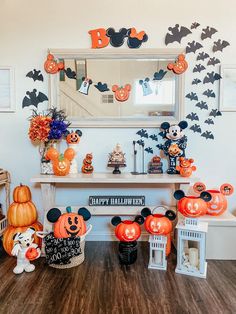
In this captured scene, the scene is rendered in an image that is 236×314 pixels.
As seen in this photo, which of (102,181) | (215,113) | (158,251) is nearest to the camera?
(158,251)

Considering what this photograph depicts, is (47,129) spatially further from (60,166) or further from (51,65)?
(51,65)

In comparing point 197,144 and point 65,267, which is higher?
point 197,144

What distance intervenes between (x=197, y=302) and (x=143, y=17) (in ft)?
7.63

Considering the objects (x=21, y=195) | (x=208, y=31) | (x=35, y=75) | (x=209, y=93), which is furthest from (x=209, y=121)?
(x=21, y=195)

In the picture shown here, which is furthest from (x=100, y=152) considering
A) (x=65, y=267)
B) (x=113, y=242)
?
(x=65, y=267)

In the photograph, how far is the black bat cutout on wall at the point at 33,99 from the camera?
2.52m

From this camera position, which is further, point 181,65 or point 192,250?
point 181,65

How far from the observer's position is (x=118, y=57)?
2492 millimetres

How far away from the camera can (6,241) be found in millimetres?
2230

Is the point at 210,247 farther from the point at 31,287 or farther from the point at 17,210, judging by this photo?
the point at 17,210

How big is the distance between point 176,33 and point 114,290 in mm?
2205

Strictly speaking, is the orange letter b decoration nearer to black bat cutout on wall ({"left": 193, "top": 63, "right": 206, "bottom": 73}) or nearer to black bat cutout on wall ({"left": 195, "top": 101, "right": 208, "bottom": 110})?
black bat cutout on wall ({"left": 193, "top": 63, "right": 206, "bottom": 73})

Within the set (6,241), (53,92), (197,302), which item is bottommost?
(197,302)

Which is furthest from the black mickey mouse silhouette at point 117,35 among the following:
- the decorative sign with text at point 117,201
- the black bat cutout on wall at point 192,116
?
the decorative sign with text at point 117,201
